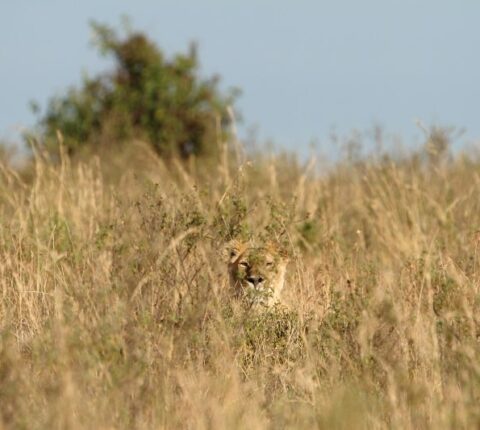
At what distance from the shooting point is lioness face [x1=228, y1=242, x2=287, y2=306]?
7656 mm

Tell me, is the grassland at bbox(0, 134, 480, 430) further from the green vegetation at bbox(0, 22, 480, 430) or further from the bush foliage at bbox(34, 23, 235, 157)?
the bush foliage at bbox(34, 23, 235, 157)

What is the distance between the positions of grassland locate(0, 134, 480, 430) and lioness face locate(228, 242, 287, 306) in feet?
0.37

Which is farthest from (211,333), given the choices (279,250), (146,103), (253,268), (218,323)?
(146,103)

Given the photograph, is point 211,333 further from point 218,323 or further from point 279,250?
point 279,250

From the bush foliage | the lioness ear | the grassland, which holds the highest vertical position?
the bush foliage

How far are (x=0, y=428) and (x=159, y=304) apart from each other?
153 centimetres

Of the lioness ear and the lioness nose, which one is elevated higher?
the lioness ear

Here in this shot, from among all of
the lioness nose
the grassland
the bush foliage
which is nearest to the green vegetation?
the grassland

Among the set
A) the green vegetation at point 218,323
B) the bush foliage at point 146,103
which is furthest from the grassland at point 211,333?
the bush foliage at point 146,103

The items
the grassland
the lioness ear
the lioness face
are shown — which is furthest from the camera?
the lioness ear

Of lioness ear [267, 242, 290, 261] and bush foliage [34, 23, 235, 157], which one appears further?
bush foliage [34, 23, 235, 157]

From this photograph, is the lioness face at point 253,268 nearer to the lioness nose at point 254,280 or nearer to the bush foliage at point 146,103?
the lioness nose at point 254,280

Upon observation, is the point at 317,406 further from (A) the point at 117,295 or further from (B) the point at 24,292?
(B) the point at 24,292

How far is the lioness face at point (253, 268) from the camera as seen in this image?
7656mm
